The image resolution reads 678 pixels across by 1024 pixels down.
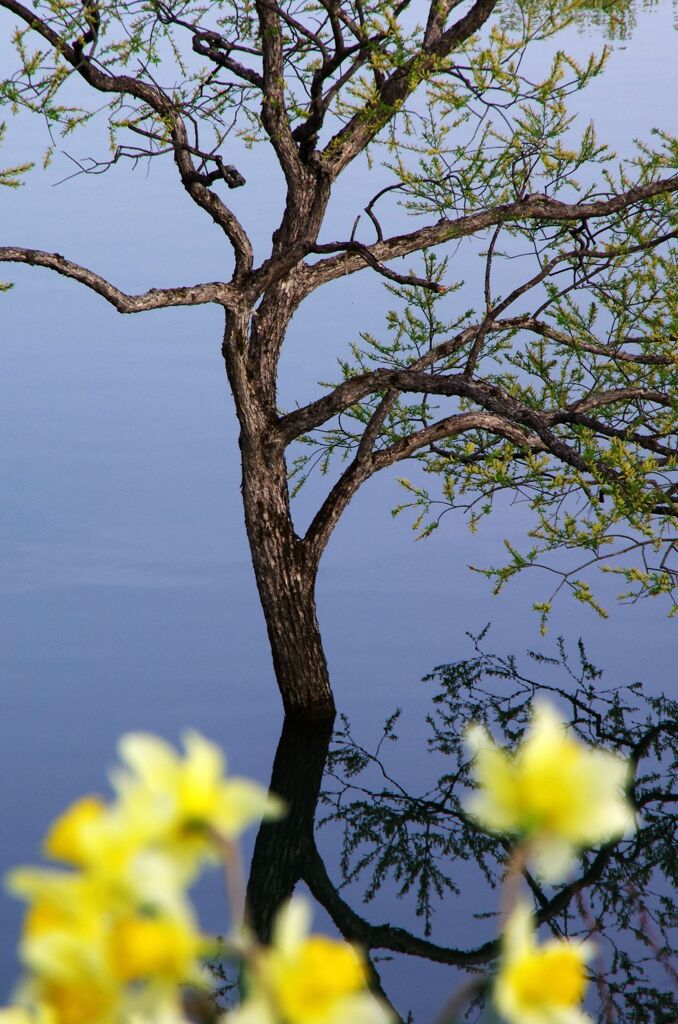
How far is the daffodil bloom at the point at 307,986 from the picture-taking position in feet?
2.83

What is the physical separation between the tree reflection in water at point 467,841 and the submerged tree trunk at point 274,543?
327 millimetres

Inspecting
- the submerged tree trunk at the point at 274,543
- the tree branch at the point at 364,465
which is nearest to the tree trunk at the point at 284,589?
the submerged tree trunk at the point at 274,543

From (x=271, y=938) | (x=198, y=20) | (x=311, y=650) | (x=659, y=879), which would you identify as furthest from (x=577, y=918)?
(x=198, y=20)

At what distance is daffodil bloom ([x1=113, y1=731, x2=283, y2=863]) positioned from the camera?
882mm

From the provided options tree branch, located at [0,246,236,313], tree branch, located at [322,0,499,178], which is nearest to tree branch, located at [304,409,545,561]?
tree branch, located at [0,246,236,313]

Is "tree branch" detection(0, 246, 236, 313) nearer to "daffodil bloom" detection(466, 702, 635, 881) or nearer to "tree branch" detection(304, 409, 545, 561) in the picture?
"tree branch" detection(304, 409, 545, 561)

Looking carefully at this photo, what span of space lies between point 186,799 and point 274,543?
477 centimetres

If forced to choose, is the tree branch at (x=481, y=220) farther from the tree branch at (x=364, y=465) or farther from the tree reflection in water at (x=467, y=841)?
the tree reflection in water at (x=467, y=841)

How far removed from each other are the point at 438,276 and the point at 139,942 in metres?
5.37

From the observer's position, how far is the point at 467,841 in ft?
16.3

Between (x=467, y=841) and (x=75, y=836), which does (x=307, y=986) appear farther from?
(x=467, y=841)

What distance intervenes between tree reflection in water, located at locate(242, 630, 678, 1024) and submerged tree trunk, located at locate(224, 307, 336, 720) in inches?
12.9

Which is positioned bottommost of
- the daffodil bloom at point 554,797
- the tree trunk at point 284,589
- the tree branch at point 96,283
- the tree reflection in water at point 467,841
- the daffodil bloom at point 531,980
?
the daffodil bloom at point 531,980

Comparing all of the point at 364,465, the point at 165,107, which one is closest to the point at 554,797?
the point at 364,465
